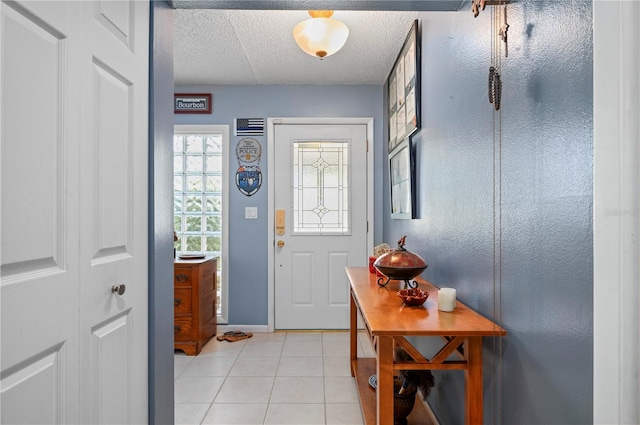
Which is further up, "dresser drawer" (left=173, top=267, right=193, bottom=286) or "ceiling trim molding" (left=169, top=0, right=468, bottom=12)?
"ceiling trim molding" (left=169, top=0, right=468, bottom=12)

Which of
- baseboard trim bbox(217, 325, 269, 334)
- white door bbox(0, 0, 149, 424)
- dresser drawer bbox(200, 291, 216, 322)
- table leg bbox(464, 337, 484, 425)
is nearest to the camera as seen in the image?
white door bbox(0, 0, 149, 424)

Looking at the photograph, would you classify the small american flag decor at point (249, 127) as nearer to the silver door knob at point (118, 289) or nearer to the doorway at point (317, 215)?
the doorway at point (317, 215)

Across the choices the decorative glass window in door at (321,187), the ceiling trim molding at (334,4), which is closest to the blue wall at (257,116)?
the decorative glass window in door at (321,187)

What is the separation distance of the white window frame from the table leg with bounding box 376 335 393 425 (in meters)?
2.66

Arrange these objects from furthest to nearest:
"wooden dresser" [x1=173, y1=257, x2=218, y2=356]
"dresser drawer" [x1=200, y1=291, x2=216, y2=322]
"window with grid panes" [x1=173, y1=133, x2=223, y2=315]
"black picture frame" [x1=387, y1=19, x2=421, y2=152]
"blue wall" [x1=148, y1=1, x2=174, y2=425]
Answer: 1. "window with grid panes" [x1=173, y1=133, x2=223, y2=315]
2. "dresser drawer" [x1=200, y1=291, x2=216, y2=322]
3. "wooden dresser" [x1=173, y1=257, x2=218, y2=356]
4. "black picture frame" [x1=387, y1=19, x2=421, y2=152]
5. "blue wall" [x1=148, y1=1, x2=174, y2=425]

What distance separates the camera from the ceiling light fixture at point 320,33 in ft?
7.69

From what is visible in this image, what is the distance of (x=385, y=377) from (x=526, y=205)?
28.9 inches

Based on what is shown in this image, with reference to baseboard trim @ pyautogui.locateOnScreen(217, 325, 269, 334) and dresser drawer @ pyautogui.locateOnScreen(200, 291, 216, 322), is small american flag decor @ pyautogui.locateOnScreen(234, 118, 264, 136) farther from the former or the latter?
baseboard trim @ pyautogui.locateOnScreen(217, 325, 269, 334)

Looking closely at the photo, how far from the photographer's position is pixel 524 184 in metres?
1.13

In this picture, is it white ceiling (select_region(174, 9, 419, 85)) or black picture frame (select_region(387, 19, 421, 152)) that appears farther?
white ceiling (select_region(174, 9, 419, 85))

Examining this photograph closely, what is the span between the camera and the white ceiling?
2.52 m

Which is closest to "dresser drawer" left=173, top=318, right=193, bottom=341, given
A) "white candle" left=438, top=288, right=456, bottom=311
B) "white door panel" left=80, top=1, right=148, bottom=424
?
"white door panel" left=80, top=1, right=148, bottom=424

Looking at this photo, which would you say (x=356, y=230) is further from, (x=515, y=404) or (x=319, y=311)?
(x=515, y=404)

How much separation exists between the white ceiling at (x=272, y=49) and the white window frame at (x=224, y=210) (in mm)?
446
